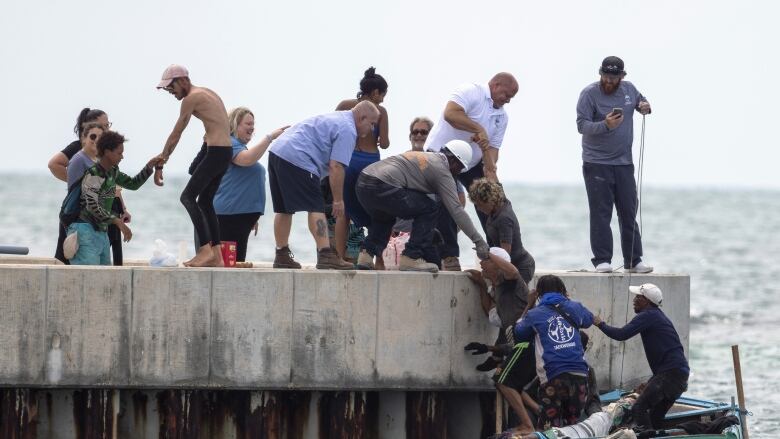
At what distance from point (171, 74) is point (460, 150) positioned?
260 centimetres

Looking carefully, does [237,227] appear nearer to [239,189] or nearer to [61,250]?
[239,189]

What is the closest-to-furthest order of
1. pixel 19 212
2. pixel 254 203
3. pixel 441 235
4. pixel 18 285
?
pixel 18 285 < pixel 441 235 < pixel 254 203 < pixel 19 212

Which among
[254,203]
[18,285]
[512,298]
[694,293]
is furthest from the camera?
[694,293]

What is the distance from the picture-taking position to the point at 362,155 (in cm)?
1524

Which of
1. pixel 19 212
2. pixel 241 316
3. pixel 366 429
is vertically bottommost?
pixel 366 429

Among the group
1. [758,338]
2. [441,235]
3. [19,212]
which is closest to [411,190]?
[441,235]

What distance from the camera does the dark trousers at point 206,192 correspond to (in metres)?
14.2

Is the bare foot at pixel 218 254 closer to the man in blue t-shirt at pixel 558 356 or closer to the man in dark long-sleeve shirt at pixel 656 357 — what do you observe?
the man in blue t-shirt at pixel 558 356

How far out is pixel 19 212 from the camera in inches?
3332

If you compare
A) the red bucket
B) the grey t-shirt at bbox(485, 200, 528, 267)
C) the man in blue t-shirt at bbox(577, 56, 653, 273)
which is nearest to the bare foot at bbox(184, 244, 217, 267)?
the red bucket

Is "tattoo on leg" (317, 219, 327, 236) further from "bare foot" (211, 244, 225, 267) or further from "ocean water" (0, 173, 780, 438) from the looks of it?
"ocean water" (0, 173, 780, 438)

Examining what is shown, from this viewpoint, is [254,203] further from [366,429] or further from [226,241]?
[366,429]

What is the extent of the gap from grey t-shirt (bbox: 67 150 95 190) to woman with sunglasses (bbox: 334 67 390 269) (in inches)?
92.9

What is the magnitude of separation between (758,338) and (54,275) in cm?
2422
